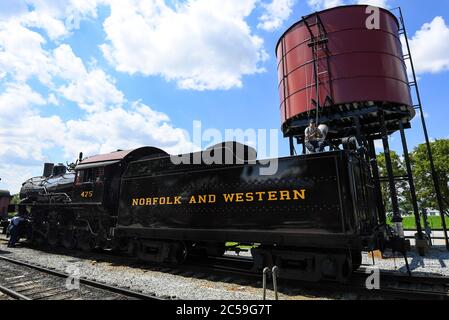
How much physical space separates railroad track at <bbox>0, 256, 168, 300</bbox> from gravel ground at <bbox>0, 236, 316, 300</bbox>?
455 mm

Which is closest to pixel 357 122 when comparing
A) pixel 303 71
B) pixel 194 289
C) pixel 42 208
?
pixel 303 71

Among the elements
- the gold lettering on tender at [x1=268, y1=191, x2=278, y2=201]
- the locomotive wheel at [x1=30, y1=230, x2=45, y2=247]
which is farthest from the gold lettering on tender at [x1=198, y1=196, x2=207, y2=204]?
the locomotive wheel at [x1=30, y1=230, x2=45, y2=247]

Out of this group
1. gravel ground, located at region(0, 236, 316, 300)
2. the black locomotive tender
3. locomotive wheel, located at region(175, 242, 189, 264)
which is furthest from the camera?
locomotive wheel, located at region(175, 242, 189, 264)

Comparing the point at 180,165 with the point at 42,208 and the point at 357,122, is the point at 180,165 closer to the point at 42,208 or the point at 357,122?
the point at 357,122

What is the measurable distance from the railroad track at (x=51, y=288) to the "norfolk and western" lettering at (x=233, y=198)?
2588mm

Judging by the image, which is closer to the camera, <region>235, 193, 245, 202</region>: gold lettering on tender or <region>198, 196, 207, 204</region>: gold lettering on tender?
<region>235, 193, 245, 202</region>: gold lettering on tender

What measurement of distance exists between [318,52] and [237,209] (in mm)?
8573

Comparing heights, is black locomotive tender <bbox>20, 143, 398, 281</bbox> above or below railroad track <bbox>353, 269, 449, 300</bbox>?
above

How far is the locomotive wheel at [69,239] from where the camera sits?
11383 mm

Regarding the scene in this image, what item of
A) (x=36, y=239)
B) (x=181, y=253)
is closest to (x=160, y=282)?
(x=181, y=253)

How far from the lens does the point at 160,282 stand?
668 centimetres

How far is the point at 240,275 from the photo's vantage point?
279 inches

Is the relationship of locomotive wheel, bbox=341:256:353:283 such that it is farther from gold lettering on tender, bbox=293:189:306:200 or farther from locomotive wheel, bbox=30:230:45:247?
locomotive wheel, bbox=30:230:45:247

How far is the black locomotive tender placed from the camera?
18.9 feet
